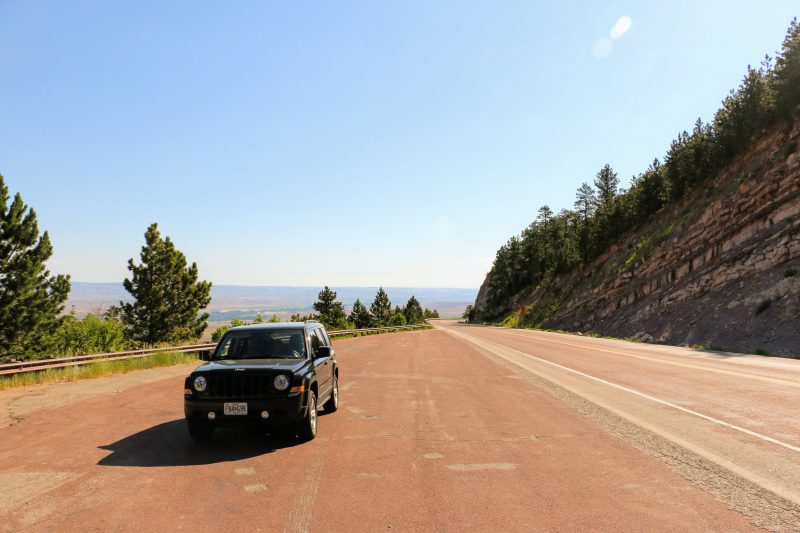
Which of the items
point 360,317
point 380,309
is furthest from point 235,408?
point 380,309

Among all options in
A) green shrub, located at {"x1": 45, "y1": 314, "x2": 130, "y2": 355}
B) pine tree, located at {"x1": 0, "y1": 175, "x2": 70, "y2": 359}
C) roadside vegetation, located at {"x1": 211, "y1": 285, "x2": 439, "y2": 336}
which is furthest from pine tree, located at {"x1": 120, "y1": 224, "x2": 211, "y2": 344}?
roadside vegetation, located at {"x1": 211, "y1": 285, "x2": 439, "y2": 336}

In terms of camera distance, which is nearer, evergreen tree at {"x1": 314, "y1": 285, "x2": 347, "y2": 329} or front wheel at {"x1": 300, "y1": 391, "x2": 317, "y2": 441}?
front wheel at {"x1": 300, "y1": 391, "x2": 317, "y2": 441}

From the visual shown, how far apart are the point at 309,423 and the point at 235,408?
115 centimetres

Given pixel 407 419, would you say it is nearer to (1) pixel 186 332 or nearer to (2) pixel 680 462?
(2) pixel 680 462

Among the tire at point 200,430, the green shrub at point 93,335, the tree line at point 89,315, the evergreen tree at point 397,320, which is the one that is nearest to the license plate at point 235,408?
the tire at point 200,430

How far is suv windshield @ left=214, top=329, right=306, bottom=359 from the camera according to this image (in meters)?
8.34

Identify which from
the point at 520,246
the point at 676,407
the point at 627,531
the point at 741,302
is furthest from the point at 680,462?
the point at 520,246

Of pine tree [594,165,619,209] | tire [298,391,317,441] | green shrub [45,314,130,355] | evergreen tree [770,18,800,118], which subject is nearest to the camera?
tire [298,391,317,441]

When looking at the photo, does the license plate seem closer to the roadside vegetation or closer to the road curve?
the road curve

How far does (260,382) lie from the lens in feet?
23.3

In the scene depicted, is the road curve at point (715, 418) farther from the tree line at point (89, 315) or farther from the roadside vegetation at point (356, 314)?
the roadside vegetation at point (356, 314)

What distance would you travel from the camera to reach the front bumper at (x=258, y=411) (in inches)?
273

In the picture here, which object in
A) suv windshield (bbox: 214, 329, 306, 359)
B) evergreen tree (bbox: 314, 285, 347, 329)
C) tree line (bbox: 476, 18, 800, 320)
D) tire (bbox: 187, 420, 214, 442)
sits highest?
tree line (bbox: 476, 18, 800, 320)

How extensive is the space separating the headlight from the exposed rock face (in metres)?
24.6
